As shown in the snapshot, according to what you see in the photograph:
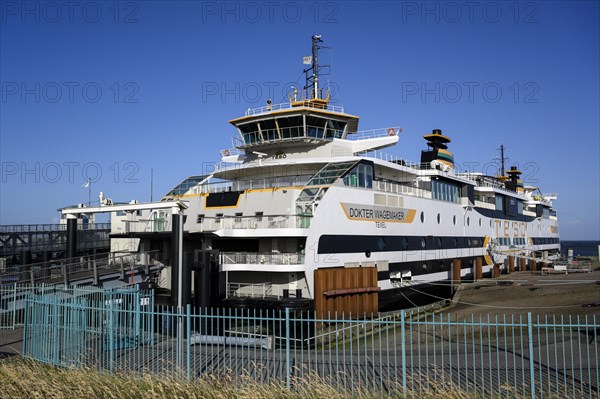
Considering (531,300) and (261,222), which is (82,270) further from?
(531,300)

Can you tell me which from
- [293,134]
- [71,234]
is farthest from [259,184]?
[71,234]

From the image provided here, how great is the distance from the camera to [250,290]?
22.2m

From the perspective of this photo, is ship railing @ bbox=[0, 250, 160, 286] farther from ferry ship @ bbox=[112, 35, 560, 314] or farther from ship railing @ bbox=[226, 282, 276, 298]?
ship railing @ bbox=[226, 282, 276, 298]

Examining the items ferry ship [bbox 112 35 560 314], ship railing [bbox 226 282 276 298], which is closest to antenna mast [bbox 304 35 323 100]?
ferry ship [bbox 112 35 560 314]

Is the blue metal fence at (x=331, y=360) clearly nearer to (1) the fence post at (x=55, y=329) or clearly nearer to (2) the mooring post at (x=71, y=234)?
(1) the fence post at (x=55, y=329)

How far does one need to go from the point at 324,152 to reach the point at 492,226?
19216mm

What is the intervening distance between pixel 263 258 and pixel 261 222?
1.86 metres

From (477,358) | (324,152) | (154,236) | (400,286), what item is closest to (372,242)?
(400,286)

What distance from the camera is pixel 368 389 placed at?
10172 mm

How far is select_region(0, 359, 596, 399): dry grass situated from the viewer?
9531 mm

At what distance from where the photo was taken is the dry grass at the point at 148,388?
31.3 feet

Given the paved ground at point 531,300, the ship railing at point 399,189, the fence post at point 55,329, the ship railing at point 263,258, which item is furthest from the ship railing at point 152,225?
the paved ground at point 531,300

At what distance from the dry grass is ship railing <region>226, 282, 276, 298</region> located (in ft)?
36.1

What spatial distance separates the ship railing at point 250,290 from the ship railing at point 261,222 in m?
2.40
